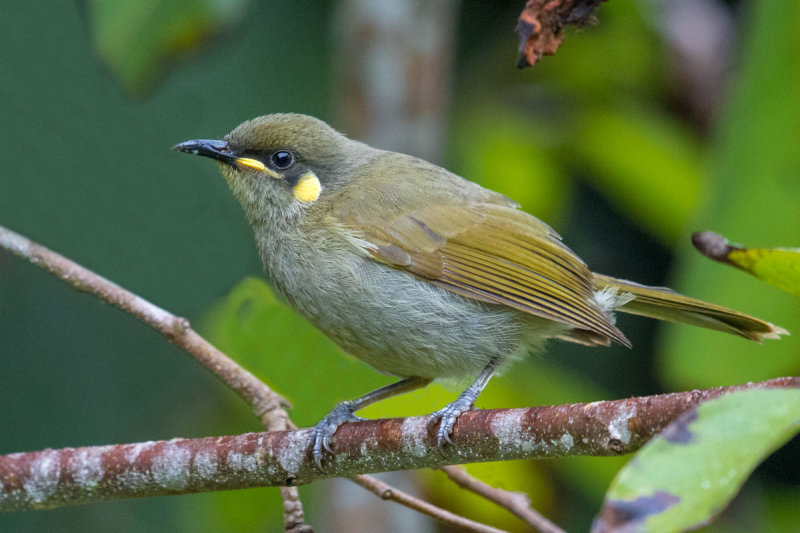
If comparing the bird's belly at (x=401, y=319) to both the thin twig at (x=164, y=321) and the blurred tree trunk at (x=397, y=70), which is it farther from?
the blurred tree trunk at (x=397, y=70)

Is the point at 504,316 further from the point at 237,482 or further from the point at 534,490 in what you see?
the point at 534,490

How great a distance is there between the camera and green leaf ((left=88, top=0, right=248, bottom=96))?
3.62 metres

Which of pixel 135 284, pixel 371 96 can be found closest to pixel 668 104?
pixel 371 96

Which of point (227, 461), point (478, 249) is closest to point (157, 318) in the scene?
point (227, 461)

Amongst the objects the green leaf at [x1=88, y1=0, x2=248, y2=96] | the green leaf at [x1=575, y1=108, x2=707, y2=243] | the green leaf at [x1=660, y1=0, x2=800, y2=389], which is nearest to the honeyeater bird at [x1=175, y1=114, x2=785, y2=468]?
the green leaf at [x1=660, y1=0, x2=800, y2=389]

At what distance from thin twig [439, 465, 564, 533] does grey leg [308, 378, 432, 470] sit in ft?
1.14

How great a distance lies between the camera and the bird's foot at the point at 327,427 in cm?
250

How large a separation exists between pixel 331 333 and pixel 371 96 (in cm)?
168

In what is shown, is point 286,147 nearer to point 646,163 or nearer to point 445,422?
point 445,422

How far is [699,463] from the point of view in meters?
1.35

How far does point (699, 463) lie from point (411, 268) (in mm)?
1869

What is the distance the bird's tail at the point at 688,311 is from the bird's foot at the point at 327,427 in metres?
1.13

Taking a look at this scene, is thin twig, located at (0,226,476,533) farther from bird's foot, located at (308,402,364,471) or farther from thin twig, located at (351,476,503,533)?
thin twig, located at (351,476,503,533)

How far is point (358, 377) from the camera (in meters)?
2.88
